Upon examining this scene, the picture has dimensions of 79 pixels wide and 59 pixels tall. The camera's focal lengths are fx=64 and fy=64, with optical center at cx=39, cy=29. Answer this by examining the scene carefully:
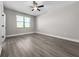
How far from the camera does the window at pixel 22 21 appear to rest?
21.2ft

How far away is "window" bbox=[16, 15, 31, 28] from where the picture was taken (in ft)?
21.2

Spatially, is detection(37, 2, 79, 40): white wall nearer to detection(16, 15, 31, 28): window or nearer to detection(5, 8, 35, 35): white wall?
detection(16, 15, 31, 28): window

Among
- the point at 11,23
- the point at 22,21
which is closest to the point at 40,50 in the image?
the point at 11,23

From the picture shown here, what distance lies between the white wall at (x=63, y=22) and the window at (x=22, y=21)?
86.8 inches

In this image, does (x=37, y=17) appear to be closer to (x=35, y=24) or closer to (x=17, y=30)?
(x=35, y=24)

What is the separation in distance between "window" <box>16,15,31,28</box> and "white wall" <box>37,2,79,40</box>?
7.23 feet

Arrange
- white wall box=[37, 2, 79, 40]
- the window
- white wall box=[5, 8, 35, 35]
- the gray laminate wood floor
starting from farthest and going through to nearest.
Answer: the window
white wall box=[5, 8, 35, 35]
white wall box=[37, 2, 79, 40]
the gray laminate wood floor

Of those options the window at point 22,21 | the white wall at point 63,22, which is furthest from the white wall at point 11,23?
the white wall at point 63,22

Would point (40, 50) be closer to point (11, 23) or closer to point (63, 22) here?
point (63, 22)

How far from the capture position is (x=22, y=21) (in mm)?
6902

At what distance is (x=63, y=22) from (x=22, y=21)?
14.0 feet

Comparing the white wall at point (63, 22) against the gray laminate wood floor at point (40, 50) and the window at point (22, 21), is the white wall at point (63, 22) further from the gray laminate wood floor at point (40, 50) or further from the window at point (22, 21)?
the window at point (22, 21)

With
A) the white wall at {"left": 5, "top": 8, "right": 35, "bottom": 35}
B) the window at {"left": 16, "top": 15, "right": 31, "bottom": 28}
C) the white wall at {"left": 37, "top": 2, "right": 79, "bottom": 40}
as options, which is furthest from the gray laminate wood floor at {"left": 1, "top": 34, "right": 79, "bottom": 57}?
the window at {"left": 16, "top": 15, "right": 31, "bottom": 28}

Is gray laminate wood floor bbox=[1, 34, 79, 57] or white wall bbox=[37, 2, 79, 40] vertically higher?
white wall bbox=[37, 2, 79, 40]
